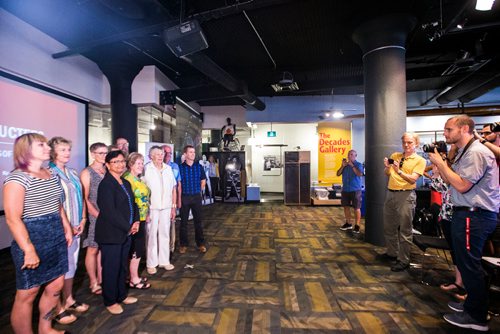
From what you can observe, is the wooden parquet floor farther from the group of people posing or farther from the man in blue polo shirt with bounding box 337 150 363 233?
the man in blue polo shirt with bounding box 337 150 363 233

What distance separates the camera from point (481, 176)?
6.14ft

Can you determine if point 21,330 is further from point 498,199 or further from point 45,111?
point 45,111

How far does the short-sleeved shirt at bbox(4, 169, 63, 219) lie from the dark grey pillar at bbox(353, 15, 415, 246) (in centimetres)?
401

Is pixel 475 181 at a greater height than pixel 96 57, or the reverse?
pixel 96 57

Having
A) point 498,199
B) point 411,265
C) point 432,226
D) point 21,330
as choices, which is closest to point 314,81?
point 432,226

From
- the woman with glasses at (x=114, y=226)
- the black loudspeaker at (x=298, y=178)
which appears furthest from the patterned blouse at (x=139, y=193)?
the black loudspeaker at (x=298, y=178)

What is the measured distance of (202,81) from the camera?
679 cm

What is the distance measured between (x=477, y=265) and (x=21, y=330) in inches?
127

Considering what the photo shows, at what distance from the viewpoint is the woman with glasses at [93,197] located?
96.0 inches

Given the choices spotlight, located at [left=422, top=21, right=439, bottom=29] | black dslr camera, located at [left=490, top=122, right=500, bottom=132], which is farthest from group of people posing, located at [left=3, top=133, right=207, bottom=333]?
spotlight, located at [left=422, top=21, right=439, bottom=29]

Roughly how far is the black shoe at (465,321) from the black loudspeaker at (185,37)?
4.01m

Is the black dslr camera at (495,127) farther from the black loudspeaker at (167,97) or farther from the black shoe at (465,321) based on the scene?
the black loudspeaker at (167,97)

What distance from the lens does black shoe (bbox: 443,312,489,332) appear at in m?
1.91

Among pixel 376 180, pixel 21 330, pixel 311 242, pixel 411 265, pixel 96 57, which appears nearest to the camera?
pixel 21 330
